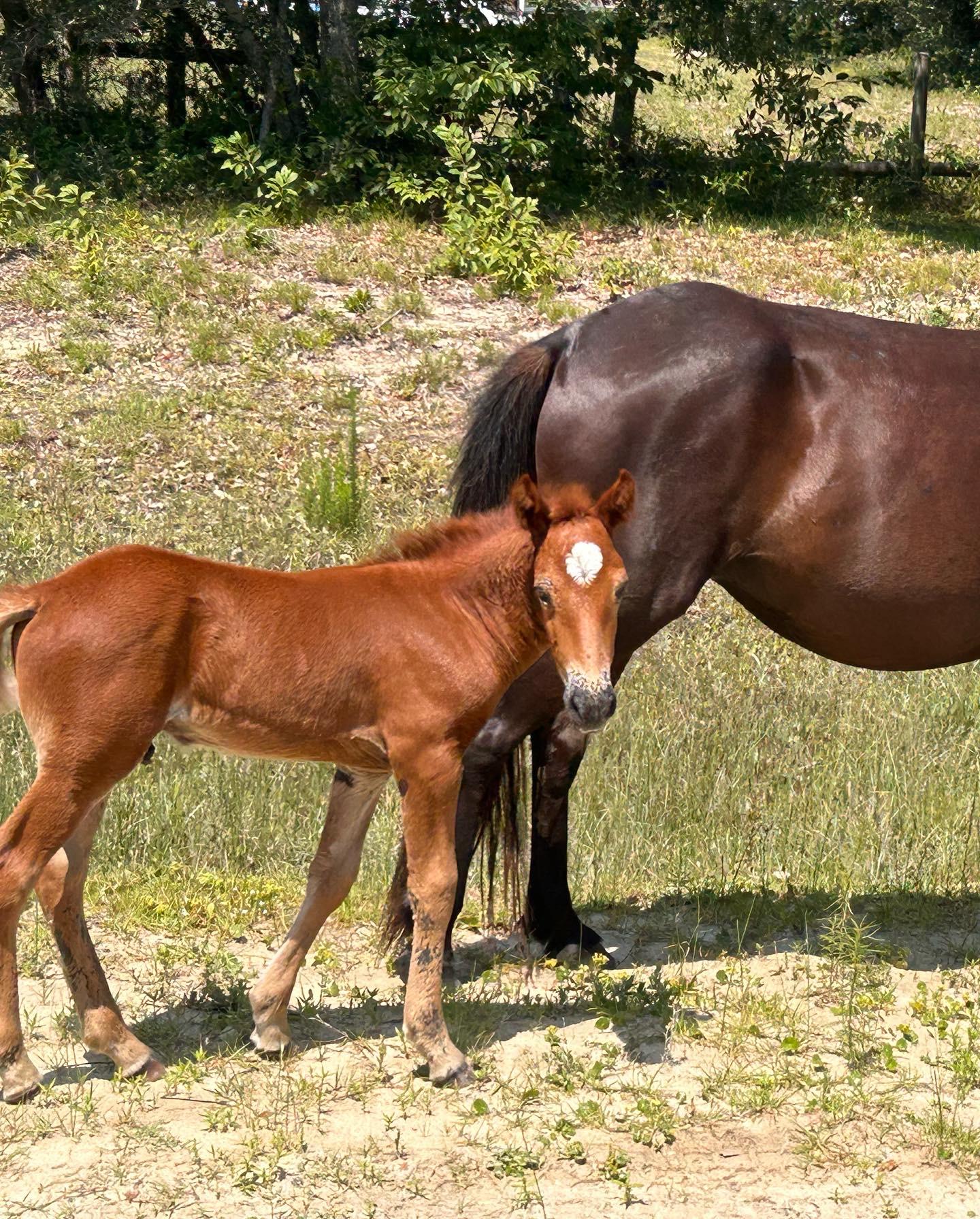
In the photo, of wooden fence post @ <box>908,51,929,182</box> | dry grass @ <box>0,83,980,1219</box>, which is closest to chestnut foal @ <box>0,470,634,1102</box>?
dry grass @ <box>0,83,980,1219</box>

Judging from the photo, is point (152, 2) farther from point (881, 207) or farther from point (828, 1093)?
point (828, 1093)

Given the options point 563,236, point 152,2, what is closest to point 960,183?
point 563,236

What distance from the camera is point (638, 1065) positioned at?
4.45 meters

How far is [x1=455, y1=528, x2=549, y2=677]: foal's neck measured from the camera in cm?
414

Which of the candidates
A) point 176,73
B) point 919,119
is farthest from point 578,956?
point 919,119

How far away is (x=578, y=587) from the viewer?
379cm

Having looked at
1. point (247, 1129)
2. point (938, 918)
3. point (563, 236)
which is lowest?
point (938, 918)

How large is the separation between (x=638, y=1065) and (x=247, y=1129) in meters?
1.19

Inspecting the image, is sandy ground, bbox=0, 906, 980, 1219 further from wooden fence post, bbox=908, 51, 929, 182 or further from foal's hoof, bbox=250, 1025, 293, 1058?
wooden fence post, bbox=908, 51, 929, 182

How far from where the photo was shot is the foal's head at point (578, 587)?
3.72 m

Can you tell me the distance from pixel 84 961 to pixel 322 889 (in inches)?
26.8

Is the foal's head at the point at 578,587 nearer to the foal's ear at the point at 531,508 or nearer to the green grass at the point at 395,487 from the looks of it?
the foal's ear at the point at 531,508

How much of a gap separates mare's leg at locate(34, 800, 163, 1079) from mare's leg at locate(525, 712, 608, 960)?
5.35 ft

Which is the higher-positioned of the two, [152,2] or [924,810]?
[152,2]
